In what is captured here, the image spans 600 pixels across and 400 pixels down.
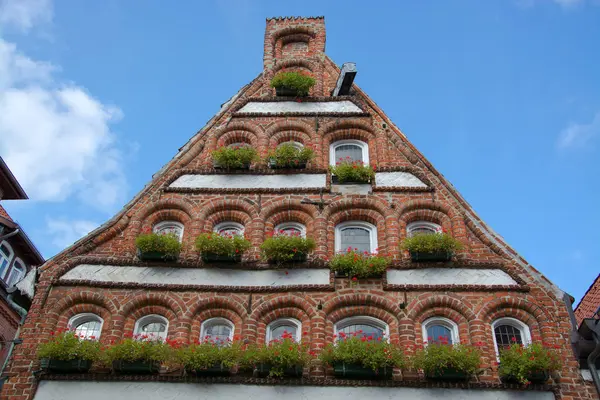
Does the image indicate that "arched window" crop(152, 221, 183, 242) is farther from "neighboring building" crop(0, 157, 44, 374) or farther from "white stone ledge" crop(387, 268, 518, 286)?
"neighboring building" crop(0, 157, 44, 374)

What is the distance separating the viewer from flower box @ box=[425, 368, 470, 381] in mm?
12586

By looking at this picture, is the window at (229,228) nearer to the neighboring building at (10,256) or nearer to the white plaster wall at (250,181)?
the white plaster wall at (250,181)

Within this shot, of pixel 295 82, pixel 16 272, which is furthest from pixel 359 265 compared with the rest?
pixel 16 272

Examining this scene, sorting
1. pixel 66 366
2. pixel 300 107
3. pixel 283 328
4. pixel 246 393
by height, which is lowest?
pixel 246 393

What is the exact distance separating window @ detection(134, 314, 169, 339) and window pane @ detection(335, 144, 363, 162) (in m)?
5.96

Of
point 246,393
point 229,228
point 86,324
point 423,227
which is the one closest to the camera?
point 246,393

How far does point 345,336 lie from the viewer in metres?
13.7

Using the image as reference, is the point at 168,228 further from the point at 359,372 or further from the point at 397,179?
the point at 359,372

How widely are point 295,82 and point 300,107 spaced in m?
0.74

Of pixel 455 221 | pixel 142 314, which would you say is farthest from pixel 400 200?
pixel 142 314

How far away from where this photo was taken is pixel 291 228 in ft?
51.9

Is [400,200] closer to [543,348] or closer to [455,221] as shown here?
[455,221]

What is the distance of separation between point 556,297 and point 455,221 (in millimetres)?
2643

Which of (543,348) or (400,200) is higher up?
(400,200)
